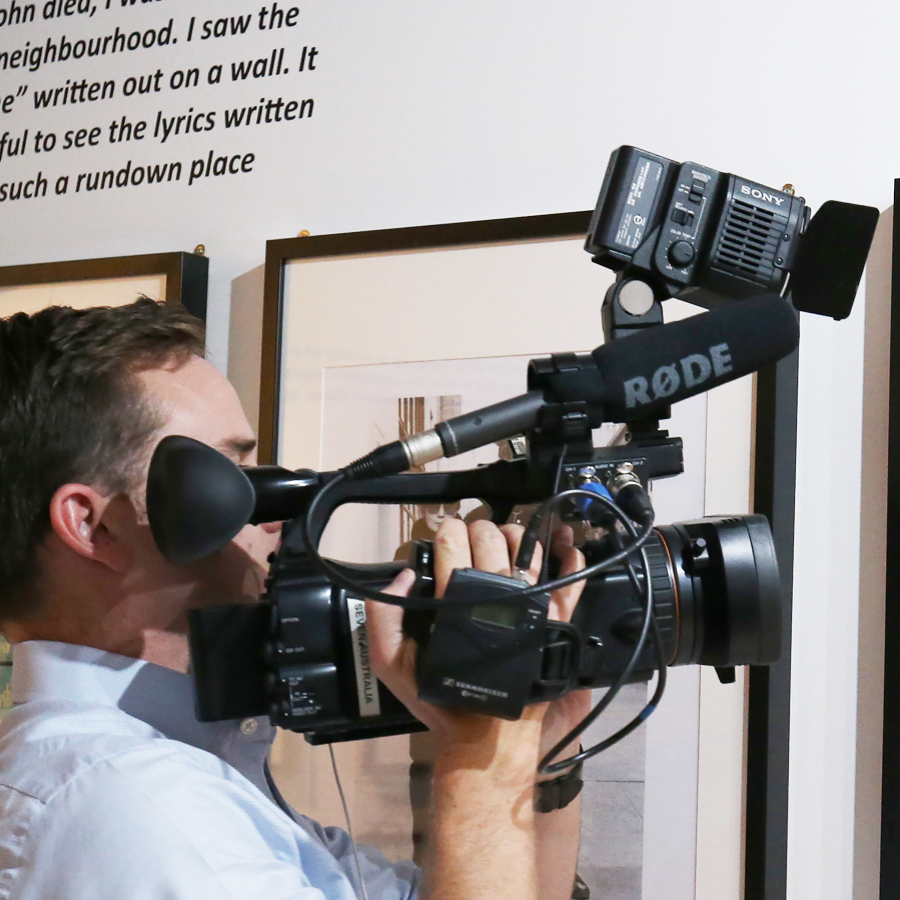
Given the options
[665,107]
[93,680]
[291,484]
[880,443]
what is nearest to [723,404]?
[880,443]

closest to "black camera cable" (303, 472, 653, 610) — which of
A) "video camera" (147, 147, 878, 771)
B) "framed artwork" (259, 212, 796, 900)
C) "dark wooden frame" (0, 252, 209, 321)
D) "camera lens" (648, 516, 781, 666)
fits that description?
"video camera" (147, 147, 878, 771)

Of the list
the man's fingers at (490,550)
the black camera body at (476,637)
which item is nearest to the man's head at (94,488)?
the black camera body at (476,637)

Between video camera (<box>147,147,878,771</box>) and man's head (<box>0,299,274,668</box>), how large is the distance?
15cm

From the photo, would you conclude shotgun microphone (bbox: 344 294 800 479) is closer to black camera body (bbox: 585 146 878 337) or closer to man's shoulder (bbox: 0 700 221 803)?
black camera body (bbox: 585 146 878 337)

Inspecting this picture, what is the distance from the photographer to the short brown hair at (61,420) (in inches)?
31.7

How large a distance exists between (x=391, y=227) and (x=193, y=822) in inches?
27.0

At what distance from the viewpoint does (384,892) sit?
93 cm

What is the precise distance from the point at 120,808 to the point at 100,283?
0.76 metres

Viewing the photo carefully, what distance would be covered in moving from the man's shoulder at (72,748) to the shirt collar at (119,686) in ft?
0.08

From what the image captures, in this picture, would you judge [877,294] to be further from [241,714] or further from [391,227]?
[241,714]

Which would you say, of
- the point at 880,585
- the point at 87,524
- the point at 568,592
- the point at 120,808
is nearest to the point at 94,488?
the point at 87,524

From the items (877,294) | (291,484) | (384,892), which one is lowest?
(384,892)

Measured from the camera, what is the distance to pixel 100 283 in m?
1.24

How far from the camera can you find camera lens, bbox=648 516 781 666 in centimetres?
70
